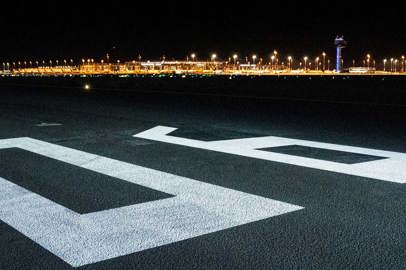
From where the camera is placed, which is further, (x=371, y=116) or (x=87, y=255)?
(x=371, y=116)

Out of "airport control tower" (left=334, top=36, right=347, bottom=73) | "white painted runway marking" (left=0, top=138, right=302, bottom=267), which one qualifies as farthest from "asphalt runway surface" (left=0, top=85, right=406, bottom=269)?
"airport control tower" (left=334, top=36, right=347, bottom=73)

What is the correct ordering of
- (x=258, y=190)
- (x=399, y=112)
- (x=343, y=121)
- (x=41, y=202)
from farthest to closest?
(x=399, y=112) → (x=343, y=121) → (x=258, y=190) → (x=41, y=202)

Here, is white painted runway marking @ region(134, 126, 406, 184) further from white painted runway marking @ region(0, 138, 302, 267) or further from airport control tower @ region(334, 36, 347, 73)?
airport control tower @ region(334, 36, 347, 73)

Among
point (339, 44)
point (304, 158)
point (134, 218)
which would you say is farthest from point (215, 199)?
point (339, 44)

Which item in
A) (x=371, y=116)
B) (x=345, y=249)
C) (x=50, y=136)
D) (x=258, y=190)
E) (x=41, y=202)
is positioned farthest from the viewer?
(x=371, y=116)

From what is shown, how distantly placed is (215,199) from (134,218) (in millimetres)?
1013

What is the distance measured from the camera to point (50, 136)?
10.6 metres

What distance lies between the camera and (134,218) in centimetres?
473

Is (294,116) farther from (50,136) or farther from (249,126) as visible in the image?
(50,136)

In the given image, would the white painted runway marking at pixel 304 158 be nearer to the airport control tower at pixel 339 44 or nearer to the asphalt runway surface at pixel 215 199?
the asphalt runway surface at pixel 215 199

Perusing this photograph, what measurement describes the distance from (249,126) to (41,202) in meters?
7.40

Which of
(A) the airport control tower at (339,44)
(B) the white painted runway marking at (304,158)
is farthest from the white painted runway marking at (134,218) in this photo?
(A) the airport control tower at (339,44)

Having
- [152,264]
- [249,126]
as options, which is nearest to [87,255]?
[152,264]

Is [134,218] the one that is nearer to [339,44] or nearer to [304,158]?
[304,158]
